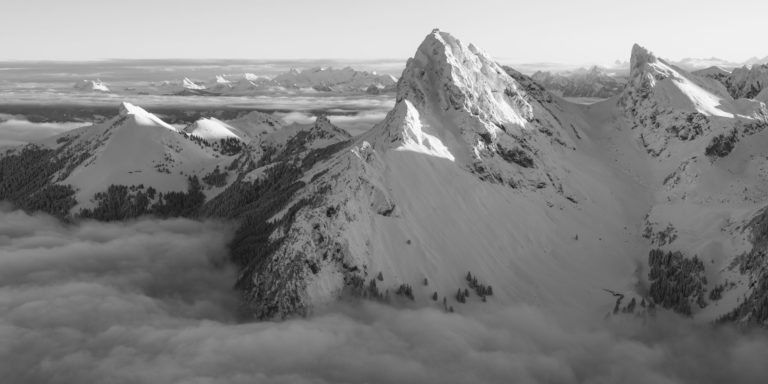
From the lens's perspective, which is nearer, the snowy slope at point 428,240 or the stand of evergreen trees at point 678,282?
the stand of evergreen trees at point 678,282

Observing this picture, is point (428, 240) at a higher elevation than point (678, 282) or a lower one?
higher

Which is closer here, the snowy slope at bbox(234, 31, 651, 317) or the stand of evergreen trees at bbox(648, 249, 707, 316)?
the stand of evergreen trees at bbox(648, 249, 707, 316)

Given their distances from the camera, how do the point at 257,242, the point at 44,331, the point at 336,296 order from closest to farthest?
the point at 336,296, the point at 44,331, the point at 257,242

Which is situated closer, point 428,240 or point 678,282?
point 678,282

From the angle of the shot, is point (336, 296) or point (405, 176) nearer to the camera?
point (336, 296)

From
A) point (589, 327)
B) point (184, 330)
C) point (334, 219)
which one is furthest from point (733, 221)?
point (184, 330)

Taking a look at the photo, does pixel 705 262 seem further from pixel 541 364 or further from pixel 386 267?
pixel 386 267

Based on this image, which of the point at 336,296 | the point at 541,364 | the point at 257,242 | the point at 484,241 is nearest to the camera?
the point at 541,364

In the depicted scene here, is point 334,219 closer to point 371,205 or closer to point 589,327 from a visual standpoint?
point 371,205

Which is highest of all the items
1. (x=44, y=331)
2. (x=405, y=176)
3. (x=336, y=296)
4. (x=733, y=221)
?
(x=405, y=176)

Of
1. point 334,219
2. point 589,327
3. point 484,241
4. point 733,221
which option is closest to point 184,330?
point 334,219

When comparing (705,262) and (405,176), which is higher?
(405,176)
